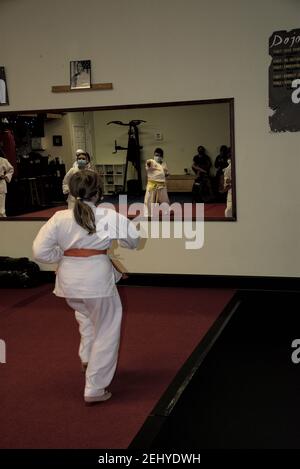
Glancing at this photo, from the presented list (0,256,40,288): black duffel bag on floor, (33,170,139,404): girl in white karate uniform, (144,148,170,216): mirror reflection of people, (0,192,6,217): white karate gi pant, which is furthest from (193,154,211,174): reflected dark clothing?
(33,170,139,404): girl in white karate uniform

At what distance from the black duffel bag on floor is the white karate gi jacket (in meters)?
2.69

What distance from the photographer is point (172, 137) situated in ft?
36.3

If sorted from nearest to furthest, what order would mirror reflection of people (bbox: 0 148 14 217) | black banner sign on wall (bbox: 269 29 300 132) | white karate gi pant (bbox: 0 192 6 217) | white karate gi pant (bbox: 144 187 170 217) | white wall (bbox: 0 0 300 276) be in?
black banner sign on wall (bbox: 269 29 300 132), white wall (bbox: 0 0 300 276), white karate gi pant (bbox: 0 192 6 217), mirror reflection of people (bbox: 0 148 14 217), white karate gi pant (bbox: 144 187 170 217)

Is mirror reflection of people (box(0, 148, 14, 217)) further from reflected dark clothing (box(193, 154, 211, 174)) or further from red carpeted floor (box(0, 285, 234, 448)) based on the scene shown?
reflected dark clothing (box(193, 154, 211, 174))

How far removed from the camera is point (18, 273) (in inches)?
220

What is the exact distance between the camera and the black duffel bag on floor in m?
5.57

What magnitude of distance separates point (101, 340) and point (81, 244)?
22.9 inches

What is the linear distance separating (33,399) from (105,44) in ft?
12.0

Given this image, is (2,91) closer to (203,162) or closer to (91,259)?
(91,259)

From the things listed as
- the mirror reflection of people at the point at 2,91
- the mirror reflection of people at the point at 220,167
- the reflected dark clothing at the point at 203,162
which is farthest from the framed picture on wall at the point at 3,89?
the reflected dark clothing at the point at 203,162

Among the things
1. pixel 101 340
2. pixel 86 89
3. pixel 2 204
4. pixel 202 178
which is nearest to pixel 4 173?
pixel 2 204
